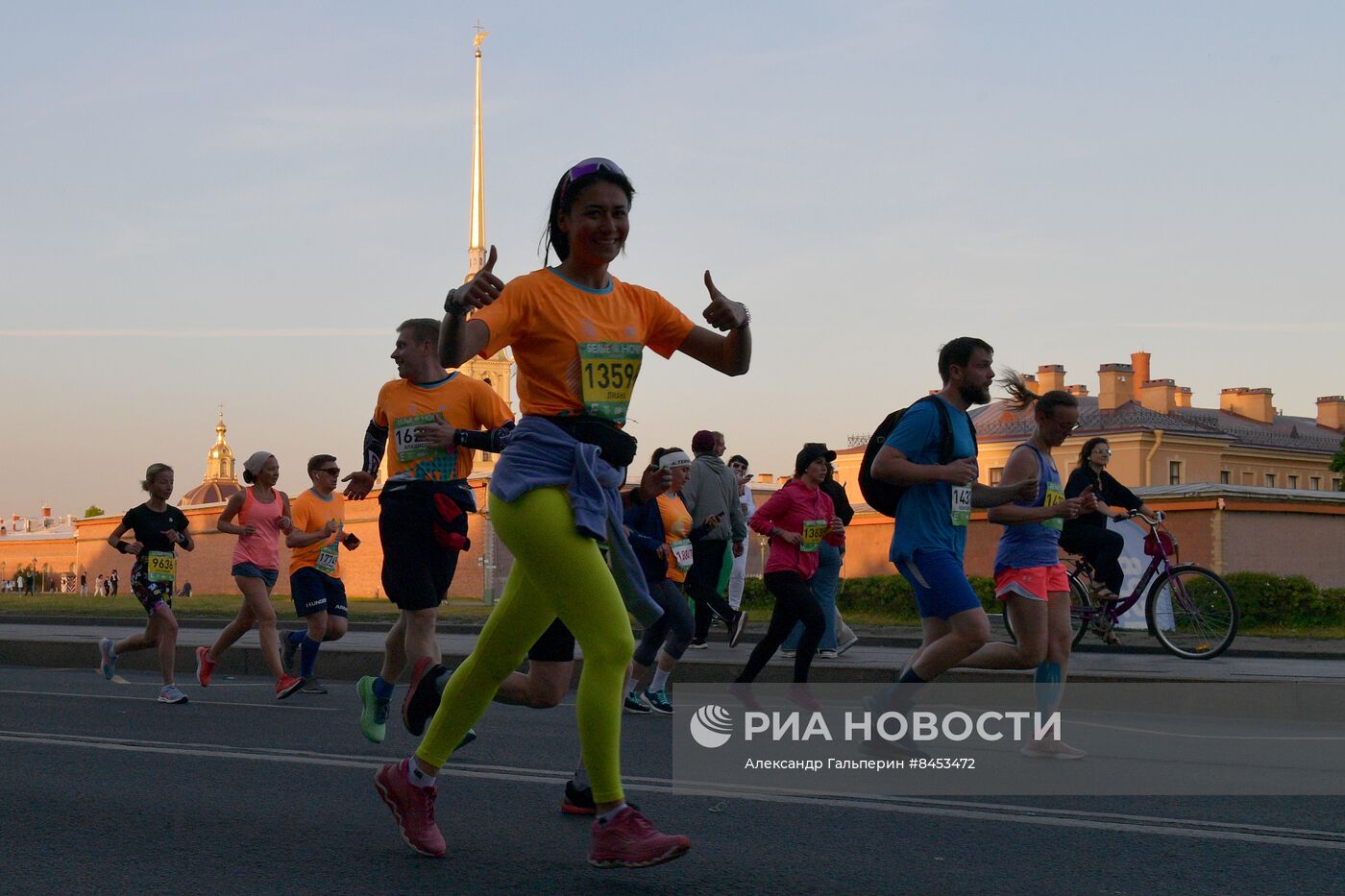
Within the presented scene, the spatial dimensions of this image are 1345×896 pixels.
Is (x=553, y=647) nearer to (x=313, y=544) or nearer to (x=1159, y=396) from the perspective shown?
(x=313, y=544)

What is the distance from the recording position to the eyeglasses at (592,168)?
16.6 ft

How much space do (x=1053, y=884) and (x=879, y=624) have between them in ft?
61.5

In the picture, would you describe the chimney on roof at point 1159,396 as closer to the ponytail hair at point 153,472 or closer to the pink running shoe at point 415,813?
the ponytail hair at point 153,472

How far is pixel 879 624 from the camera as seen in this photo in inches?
918

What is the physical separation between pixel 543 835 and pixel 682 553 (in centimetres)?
592

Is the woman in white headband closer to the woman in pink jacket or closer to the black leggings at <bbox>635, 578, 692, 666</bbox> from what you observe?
the black leggings at <bbox>635, 578, 692, 666</bbox>

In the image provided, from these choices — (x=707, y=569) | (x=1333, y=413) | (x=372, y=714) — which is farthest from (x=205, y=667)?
(x=1333, y=413)

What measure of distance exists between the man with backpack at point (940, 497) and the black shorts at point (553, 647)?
219 centimetres

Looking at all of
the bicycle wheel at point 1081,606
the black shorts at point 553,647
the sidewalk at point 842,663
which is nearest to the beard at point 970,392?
the black shorts at point 553,647

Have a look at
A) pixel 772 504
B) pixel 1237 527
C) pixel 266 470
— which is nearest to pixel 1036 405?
pixel 772 504

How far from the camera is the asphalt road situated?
4754 mm

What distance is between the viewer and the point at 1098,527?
14.8 metres

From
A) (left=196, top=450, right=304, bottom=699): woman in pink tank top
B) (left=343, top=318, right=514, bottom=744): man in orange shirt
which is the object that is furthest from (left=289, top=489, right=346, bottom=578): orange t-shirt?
(left=343, top=318, right=514, bottom=744): man in orange shirt

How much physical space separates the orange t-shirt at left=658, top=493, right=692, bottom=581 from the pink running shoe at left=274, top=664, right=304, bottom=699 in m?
2.81
